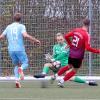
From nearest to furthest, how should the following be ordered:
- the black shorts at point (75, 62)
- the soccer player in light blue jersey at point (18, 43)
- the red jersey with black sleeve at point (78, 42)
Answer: the red jersey with black sleeve at point (78, 42), the black shorts at point (75, 62), the soccer player in light blue jersey at point (18, 43)

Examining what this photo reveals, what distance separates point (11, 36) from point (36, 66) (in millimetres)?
2992

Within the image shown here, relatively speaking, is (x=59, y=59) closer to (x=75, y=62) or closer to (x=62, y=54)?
(x=62, y=54)

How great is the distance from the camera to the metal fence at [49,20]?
1562 centimetres

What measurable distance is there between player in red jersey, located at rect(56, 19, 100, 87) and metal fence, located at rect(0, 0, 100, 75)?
2.85 metres

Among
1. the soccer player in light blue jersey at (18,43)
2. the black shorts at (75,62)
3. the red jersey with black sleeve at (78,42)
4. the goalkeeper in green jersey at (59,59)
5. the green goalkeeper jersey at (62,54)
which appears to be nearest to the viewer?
the red jersey with black sleeve at (78,42)

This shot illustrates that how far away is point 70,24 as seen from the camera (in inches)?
619

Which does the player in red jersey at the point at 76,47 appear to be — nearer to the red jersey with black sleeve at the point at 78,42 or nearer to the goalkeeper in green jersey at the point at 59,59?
the red jersey with black sleeve at the point at 78,42

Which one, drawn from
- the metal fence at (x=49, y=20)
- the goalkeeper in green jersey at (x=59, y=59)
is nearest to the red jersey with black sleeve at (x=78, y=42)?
the goalkeeper in green jersey at (x=59, y=59)

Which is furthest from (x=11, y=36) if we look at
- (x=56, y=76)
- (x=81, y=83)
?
(x=81, y=83)

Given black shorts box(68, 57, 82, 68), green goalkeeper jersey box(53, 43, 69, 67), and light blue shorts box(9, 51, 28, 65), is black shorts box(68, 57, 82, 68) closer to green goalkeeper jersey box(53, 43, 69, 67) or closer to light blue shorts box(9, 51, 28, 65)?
green goalkeeper jersey box(53, 43, 69, 67)

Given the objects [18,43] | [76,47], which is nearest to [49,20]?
[18,43]

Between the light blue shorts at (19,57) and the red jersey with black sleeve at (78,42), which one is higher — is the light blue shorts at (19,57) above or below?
below

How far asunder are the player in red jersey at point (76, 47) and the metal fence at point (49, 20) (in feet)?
9.36

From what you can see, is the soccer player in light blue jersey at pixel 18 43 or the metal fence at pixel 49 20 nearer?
the soccer player in light blue jersey at pixel 18 43
